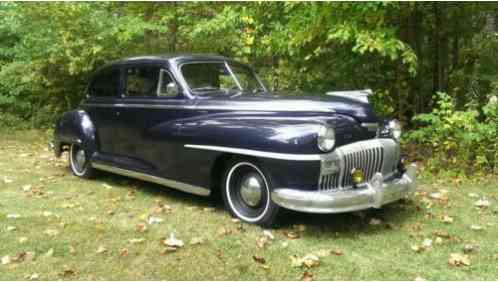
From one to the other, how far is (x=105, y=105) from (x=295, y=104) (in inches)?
119

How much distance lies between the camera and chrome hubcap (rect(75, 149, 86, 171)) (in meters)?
7.39

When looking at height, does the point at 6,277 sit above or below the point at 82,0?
below

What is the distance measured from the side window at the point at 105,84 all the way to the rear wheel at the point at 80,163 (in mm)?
846

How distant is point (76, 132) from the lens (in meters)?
7.27

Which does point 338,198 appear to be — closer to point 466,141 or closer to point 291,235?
→ point 291,235

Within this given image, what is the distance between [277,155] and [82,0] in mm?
7587

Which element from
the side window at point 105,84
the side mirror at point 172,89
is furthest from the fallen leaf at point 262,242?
the side window at point 105,84

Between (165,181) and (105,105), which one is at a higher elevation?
(105,105)

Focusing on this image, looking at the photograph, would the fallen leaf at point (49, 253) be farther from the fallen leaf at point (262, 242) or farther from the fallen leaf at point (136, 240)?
the fallen leaf at point (262, 242)

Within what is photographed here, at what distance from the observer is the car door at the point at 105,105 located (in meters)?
6.75

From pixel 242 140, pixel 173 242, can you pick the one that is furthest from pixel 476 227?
pixel 173 242

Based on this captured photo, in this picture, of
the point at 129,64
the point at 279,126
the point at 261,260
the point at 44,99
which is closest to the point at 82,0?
the point at 44,99

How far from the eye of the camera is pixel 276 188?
4.72 m

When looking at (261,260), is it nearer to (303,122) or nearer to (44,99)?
(303,122)
